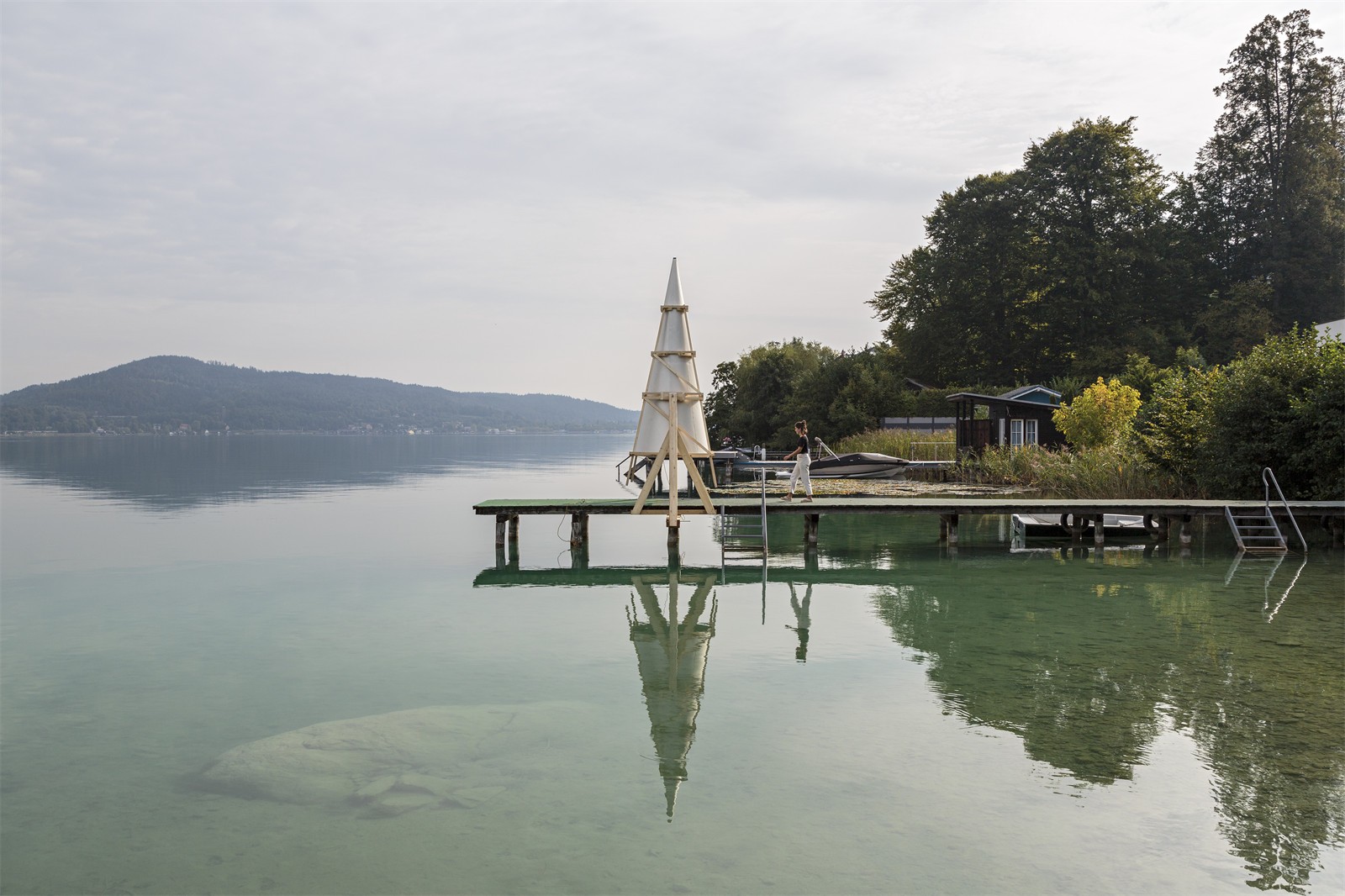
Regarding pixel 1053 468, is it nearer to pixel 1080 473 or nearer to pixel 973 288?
pixel 1080 473

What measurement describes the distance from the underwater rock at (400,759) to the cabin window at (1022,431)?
3032cm

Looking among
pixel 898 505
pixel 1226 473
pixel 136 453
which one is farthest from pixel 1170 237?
pixel 136 453

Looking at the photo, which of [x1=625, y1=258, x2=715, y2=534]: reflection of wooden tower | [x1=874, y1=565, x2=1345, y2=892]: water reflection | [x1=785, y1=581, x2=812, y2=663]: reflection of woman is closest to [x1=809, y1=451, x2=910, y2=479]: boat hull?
[x1=625, y1=258, x2=715, y2=534]: reflection of wooden tower

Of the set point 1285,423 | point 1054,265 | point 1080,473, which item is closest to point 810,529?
point 1080,473

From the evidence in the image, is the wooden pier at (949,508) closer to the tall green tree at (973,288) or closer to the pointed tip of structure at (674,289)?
the pointed tip of structure at (674,289)

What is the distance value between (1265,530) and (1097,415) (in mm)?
12211

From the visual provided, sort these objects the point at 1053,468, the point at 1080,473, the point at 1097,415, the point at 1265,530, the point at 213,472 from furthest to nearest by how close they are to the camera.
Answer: the point at 213,472
the point at 1097,415
the point at 1053,468
the point at 1080,473
the point at 1265,530

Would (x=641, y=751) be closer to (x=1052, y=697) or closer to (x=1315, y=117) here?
(x=1052, y=697)

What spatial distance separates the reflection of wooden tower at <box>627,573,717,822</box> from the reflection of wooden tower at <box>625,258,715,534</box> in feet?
11.9

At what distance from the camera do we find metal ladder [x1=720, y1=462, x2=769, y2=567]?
20.3 meters

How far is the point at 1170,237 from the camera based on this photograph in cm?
5394

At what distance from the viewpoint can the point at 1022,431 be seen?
37.6 meters

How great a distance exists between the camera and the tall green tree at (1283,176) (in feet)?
167

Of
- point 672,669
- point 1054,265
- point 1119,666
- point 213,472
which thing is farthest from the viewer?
point 213,472
